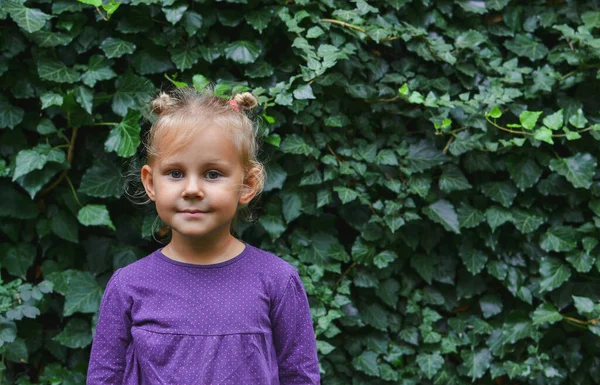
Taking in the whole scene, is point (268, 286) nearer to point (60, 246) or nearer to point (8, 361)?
point (60, 246)

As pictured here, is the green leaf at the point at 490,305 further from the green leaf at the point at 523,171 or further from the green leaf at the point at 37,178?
the green leaf at the point at 37,178

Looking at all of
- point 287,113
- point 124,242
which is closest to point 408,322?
point 287,113

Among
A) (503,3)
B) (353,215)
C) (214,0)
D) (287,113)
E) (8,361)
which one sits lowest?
(8,361)

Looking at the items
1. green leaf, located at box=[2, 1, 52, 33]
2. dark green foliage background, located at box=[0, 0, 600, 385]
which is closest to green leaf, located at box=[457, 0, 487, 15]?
dark green foliage background, located at box=[0, 0, 600, 385]

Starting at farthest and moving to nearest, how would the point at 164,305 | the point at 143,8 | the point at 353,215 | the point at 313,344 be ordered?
the point at 353,215
the point at 143,8
the point at 313,344
the point at 164,305

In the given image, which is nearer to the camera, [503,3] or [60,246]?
[60,246]

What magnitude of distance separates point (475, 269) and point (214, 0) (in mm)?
1458

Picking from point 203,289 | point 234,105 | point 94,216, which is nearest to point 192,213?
point 203,289

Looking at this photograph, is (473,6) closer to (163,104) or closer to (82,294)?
(163,104)

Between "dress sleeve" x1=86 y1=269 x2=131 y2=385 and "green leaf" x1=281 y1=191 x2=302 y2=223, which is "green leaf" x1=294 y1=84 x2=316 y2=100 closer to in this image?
"green leaf" x1=281 y1=191 x2=302 y2=223

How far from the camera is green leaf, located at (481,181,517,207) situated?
9.15 feet

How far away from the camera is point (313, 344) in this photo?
1752 millimetres

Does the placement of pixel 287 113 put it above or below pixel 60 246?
above

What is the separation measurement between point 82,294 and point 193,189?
1166mm
